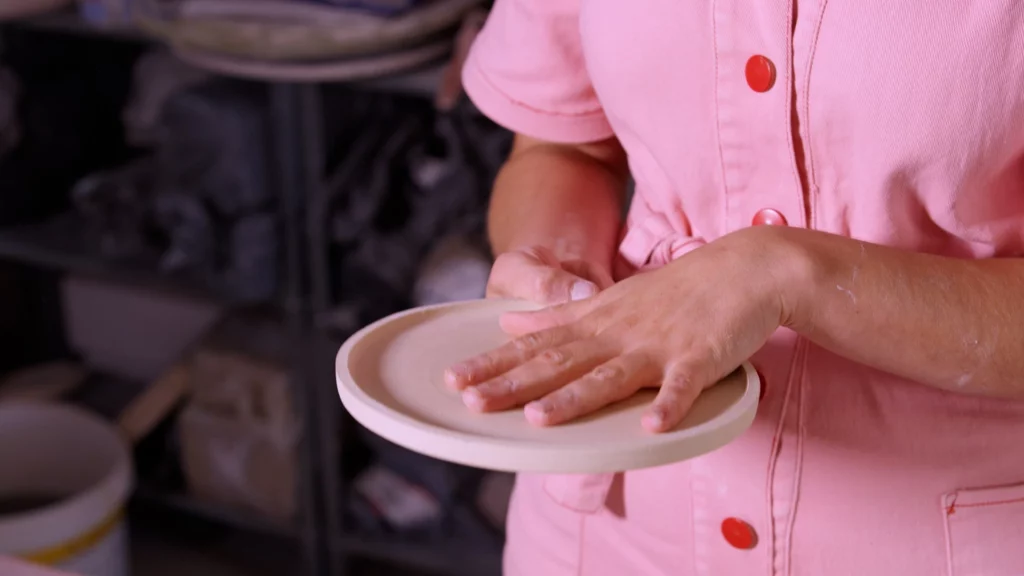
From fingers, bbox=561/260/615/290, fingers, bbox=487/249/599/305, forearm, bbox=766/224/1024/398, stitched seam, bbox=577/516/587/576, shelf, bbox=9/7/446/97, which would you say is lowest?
stitched seam, bbox=577/516/587/576

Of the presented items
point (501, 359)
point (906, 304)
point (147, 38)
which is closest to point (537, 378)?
point (501, 359)

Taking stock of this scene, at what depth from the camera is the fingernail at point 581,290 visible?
77cm

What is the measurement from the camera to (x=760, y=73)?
2.32 ft

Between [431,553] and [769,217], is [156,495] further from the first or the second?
[769,217]

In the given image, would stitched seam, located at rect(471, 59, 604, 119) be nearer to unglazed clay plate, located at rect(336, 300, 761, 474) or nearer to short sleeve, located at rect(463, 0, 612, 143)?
short sleeve, located at rect(463, 0, 612, 143)

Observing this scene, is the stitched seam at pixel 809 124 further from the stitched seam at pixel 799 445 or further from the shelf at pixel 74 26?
the shelf at pixel 74 26

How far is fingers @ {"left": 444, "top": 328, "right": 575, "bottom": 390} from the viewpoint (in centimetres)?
67

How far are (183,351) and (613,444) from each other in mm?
1854

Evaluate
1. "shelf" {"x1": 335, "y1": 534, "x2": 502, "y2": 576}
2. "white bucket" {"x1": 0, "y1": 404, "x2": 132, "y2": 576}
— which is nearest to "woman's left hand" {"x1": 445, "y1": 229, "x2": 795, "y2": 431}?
"shelf" {"x1": 335, "y1": 534, "x2": 502, "y2": 576}

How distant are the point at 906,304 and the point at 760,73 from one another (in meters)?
0.18

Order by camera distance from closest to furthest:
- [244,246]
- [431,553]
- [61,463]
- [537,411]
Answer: [537,411]
[244,246]
[431,553]
[61,463]

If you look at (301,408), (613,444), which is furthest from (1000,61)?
(301,408)

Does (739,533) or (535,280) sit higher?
(535,280)

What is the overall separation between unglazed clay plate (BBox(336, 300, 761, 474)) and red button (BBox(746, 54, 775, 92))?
0.19 meters
